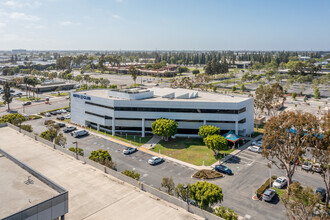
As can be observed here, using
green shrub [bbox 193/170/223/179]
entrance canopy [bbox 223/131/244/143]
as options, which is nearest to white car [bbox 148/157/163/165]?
green shrub [bbox 193/170/223/179]

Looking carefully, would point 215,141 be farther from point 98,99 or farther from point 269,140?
point 98,99

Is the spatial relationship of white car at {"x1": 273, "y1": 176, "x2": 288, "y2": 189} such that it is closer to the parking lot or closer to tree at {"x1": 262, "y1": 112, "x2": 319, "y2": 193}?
the parking lot

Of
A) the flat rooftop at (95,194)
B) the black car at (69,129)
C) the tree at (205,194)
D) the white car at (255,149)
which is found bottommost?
the white car at (255,149)

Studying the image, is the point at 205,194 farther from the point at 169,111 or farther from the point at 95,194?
the point at 169,111

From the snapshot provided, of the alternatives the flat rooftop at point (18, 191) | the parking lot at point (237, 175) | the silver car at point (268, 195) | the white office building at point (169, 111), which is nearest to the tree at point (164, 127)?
the white office building at point (169, 111)

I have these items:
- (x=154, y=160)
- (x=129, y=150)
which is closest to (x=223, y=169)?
(x=154, y=160)

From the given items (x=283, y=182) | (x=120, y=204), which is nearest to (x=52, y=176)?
(x=120, y=204)

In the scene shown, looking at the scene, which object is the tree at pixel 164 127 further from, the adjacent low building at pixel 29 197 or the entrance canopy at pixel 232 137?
the adjacent low building at pixel 29 197
